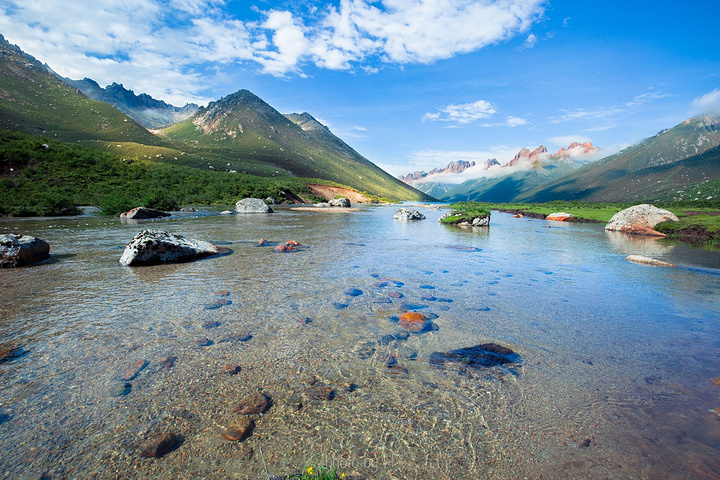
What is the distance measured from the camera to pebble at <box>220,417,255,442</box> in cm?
314

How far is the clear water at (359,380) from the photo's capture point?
2895mm

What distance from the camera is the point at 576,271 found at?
11047 mm

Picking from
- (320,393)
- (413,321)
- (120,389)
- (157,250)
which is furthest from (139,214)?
(320,393)

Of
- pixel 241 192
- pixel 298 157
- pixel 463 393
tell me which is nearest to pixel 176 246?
pixel 463 393

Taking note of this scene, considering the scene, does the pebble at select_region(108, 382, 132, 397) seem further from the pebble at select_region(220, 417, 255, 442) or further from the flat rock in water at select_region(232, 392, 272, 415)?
the pebble at select_region(220, 417, 255, 442)

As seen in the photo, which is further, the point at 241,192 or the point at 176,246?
the point at 241,192

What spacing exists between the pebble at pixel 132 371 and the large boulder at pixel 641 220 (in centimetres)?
3440

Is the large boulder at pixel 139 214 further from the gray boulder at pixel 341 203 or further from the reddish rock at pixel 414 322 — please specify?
the gray boulder at pixel 341 203

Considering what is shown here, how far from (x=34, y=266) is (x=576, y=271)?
19.2 m

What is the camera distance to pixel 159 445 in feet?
9.82

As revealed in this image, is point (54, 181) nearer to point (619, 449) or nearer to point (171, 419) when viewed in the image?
point (171, 419)

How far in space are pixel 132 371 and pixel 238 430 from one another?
2173 millimetres

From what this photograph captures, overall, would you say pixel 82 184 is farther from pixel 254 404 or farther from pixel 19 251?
pixel 254 404

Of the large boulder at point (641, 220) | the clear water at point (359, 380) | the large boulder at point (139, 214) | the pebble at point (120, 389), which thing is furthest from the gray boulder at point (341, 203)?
the pebble at point (120, 389)
